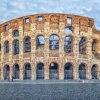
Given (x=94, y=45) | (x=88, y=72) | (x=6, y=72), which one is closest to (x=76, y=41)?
(x=88, y=72)

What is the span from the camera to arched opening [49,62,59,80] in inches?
1470

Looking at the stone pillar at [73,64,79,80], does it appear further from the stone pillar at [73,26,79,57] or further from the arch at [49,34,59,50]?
the arch at [49,34,59,50]

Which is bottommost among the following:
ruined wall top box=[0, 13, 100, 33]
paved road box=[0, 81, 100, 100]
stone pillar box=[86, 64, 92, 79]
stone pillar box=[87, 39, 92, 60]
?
paved road box=[0, 81, 100, 100]

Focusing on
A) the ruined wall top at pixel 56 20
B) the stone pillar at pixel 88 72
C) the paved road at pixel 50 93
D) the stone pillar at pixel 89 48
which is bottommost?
the paved road at pixel 50 93

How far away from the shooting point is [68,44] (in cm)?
3856

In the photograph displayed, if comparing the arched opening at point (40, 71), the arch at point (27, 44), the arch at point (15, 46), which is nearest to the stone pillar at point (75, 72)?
the arched opening at point (40, 71)

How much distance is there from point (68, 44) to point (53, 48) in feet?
7.11

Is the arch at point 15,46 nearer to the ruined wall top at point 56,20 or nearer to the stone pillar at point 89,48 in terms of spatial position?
the ruined wall top at point 56,20

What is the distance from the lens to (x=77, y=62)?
3784 centimetres

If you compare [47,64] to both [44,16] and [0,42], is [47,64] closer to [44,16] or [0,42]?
[44,16]

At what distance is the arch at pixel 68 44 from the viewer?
38094mm

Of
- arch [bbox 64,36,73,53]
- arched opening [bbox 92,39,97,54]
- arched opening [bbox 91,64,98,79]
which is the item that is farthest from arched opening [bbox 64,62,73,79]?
arched opening [bbox 92,39,97,54]

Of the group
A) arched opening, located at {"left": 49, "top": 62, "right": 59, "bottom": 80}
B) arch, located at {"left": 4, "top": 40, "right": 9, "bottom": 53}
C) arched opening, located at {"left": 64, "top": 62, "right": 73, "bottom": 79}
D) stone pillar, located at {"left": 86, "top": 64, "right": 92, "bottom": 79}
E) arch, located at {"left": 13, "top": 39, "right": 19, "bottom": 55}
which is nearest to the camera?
arched opening, located at {"left": 49, "top": 62, "right": 59, "bottom": 80}

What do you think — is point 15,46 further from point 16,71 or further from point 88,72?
point 88,72
